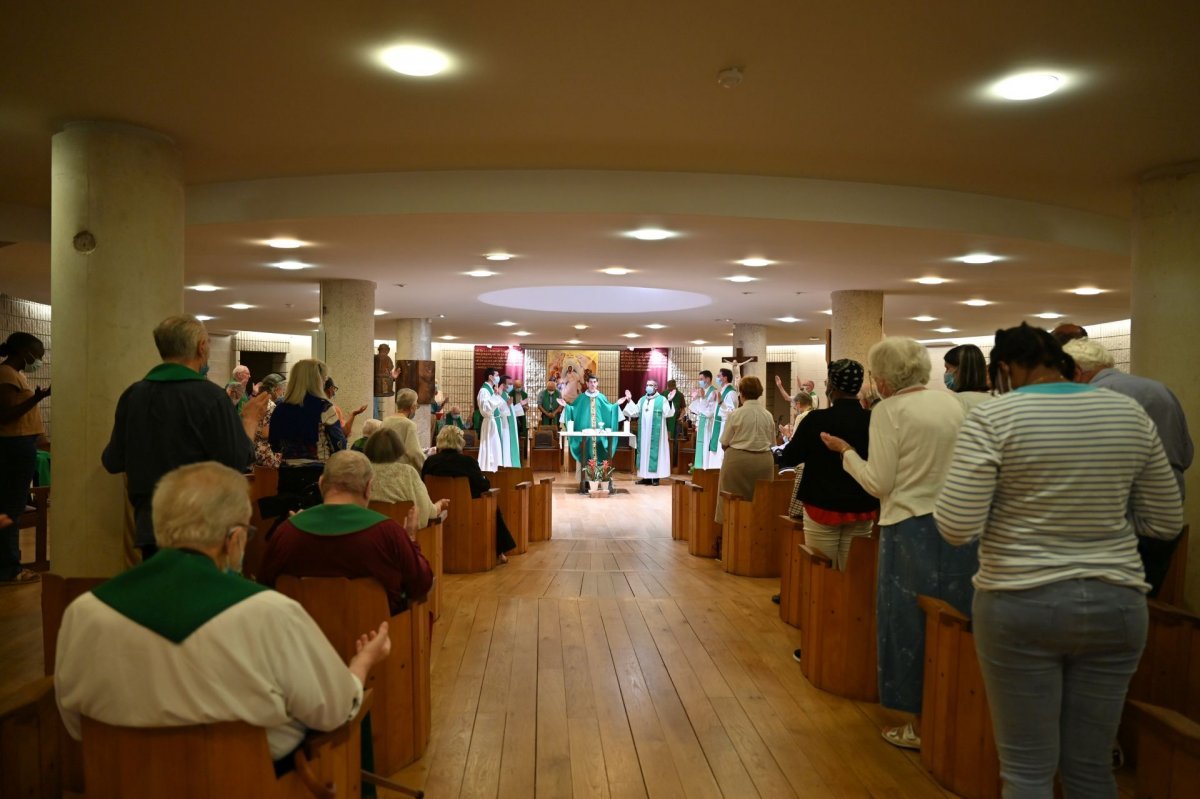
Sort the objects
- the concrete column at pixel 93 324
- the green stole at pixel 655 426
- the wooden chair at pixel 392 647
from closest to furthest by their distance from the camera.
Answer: the wooden chair at pixel 392 647 → the concrete column at pixel 93 324 → the green stole at pixel 655 426

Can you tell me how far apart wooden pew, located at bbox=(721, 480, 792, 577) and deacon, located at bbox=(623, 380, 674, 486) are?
29.7ft

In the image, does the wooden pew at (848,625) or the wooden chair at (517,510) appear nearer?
the wooden pew at (848,625)

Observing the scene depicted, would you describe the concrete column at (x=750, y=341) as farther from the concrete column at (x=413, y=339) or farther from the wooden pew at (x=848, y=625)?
the wooden pew at (x=848, y=625)

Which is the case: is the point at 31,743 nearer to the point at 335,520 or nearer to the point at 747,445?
the point at 335,520

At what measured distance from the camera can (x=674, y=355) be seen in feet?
75.0

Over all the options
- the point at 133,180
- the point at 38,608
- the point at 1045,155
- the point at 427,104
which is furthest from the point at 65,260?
the point at 1045,155

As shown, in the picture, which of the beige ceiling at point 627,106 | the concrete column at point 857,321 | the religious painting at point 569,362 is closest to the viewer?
the beige ceiling at point 627,106

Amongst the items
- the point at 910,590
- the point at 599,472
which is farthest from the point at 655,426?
the point at 910,590

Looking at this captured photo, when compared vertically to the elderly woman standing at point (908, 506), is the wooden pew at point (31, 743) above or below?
below

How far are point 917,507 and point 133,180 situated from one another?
15.2ft

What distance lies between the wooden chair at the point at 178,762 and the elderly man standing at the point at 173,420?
5.82ft

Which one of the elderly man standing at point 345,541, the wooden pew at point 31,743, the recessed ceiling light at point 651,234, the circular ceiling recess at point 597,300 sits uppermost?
the circular ceiling recess at point 597,300

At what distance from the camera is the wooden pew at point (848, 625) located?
13.9 ft

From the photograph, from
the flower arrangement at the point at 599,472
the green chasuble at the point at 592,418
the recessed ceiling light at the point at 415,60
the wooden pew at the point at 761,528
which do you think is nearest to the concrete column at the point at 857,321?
the wooden pew at the point at 761,528
